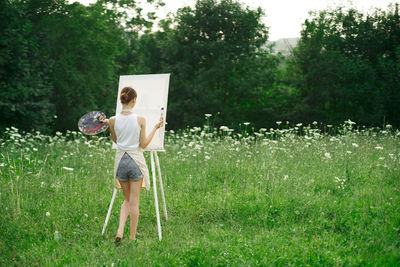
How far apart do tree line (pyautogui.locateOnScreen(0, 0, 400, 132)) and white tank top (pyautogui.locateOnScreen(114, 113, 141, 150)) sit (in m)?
12.1

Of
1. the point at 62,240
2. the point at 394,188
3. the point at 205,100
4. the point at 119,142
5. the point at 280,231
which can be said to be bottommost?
the point at 62,240

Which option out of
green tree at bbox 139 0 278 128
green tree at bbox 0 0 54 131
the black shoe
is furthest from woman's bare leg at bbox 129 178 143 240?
green tree at bbox 139 0 278 128

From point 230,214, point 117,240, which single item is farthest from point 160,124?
point 230,214

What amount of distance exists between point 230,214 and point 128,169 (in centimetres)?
189

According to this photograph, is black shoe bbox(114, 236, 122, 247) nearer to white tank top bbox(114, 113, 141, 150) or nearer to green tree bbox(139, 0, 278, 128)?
white tank top bbox(114, 113, 141, 150)

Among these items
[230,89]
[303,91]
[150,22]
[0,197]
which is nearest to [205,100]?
[230,89]

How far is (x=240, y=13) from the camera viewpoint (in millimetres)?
18891

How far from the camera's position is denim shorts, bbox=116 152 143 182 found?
4.57 meters

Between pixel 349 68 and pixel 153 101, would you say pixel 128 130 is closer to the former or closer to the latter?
pixel 153 101

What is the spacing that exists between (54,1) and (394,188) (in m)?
17.3

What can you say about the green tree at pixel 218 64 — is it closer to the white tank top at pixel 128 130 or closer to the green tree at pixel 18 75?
the green tree at pixel 18 75

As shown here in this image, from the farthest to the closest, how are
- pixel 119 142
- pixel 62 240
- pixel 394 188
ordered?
1. pixel 394 188
2. pixel 62 240
3. pixel 119 142

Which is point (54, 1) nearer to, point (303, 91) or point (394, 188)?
point (303, 91)

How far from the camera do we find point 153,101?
530cm
